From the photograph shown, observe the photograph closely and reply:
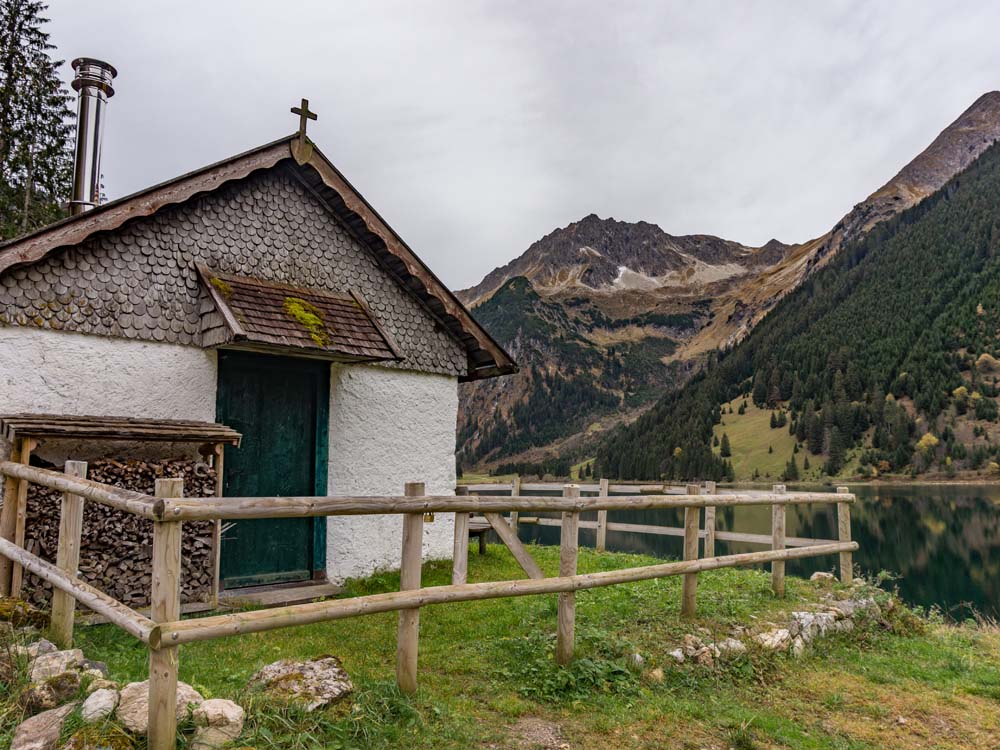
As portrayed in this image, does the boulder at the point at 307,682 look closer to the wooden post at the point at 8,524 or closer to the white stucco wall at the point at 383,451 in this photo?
the wooden post at the point at 8,524

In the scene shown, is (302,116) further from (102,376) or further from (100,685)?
(100,685)

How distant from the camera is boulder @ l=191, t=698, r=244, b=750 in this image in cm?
344

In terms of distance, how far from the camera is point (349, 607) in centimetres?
426

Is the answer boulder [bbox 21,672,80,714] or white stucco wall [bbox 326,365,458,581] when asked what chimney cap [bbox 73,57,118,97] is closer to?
white stucco wall [bbox 326,365,458,581]

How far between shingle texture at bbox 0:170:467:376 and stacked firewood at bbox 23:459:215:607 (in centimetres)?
184

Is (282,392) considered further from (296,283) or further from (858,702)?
(858,702)

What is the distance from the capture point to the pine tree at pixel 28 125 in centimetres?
2148

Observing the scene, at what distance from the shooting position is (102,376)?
25.5 feet

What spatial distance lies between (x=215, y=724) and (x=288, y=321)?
18.5 feet

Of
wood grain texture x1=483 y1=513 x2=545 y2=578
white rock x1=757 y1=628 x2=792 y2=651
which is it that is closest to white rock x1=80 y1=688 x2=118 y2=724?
wood grain texture x1=483 y1=513 x2=545 y2=578

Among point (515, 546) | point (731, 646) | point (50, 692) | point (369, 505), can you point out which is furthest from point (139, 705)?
point (731, 646)

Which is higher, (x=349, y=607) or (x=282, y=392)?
(x=282, y=392)

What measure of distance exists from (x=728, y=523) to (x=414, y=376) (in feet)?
110

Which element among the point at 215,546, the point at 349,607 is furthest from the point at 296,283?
the point at 349,607
